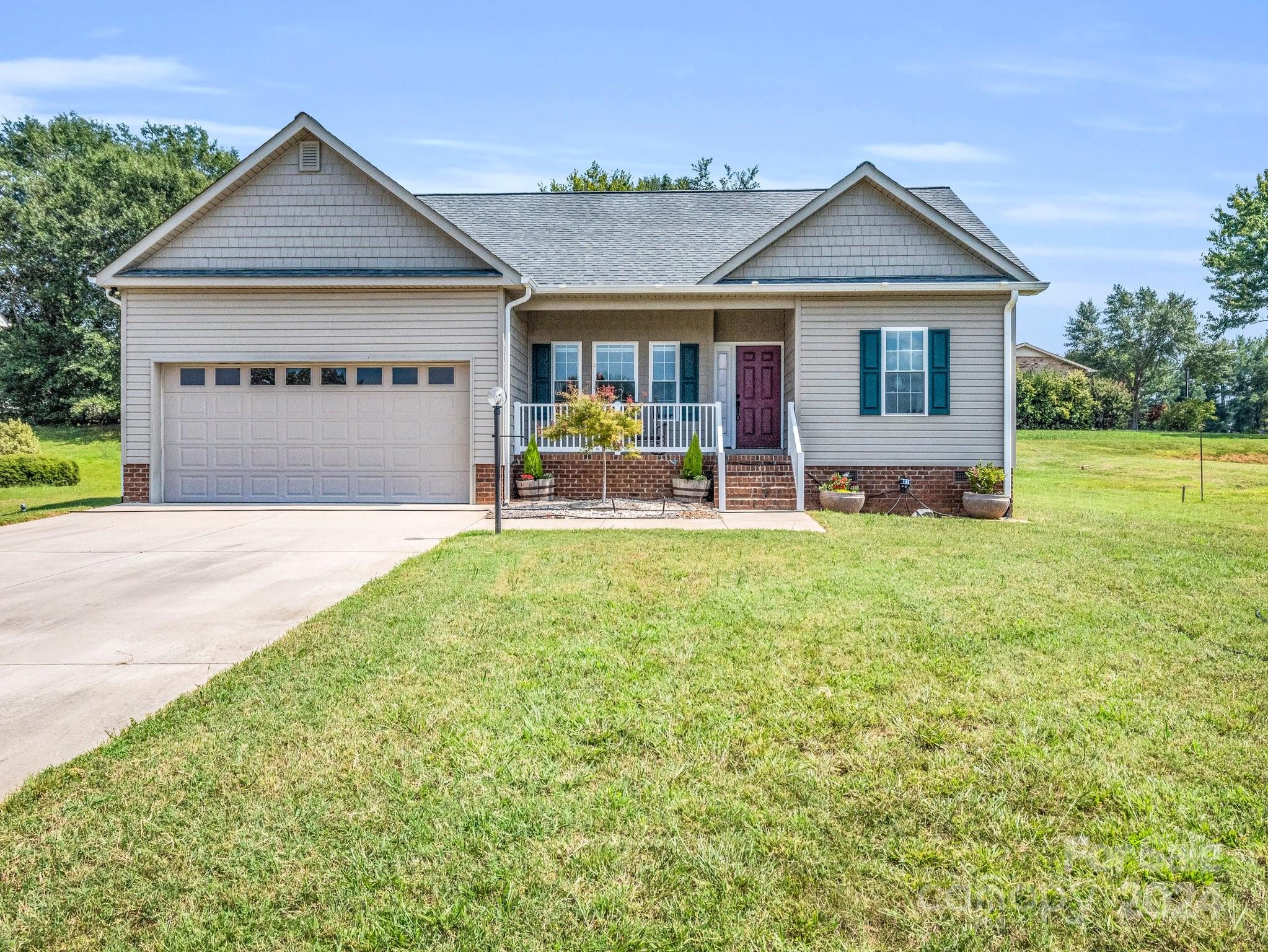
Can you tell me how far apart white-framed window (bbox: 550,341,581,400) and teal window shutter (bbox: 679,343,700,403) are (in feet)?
6.72

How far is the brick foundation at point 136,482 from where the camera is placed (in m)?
13.0

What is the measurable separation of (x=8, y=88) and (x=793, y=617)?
38.1m

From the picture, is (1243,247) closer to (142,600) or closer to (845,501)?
(845,501)

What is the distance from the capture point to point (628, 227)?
16453 mm

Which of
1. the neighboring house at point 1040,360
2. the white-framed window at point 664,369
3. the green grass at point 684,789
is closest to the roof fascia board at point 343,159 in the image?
the white-framed window at point 664,369

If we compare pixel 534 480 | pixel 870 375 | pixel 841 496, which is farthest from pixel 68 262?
pixel 841 496

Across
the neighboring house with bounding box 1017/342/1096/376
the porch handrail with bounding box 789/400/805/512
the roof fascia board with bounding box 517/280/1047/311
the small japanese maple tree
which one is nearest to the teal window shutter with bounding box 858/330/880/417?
the roof fascia board with bounding box 517/280/1047/311

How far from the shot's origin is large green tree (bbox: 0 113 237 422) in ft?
91.5

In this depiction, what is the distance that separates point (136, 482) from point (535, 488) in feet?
22.7

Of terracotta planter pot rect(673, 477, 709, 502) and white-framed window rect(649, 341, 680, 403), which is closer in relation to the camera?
terracotta planter pot rect(673, 477, 709, 502)

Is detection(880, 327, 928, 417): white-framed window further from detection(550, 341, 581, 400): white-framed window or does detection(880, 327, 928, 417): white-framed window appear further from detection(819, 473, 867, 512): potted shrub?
detection(550, 341, 581, 400): white-framed window

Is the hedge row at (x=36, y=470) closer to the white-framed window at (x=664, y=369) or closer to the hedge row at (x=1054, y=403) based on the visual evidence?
→ the white-framed window at (x=664, y=369)

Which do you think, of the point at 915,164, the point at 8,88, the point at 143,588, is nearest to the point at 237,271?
the point at 143,588

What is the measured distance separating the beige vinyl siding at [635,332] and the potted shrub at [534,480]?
2.46 meters
